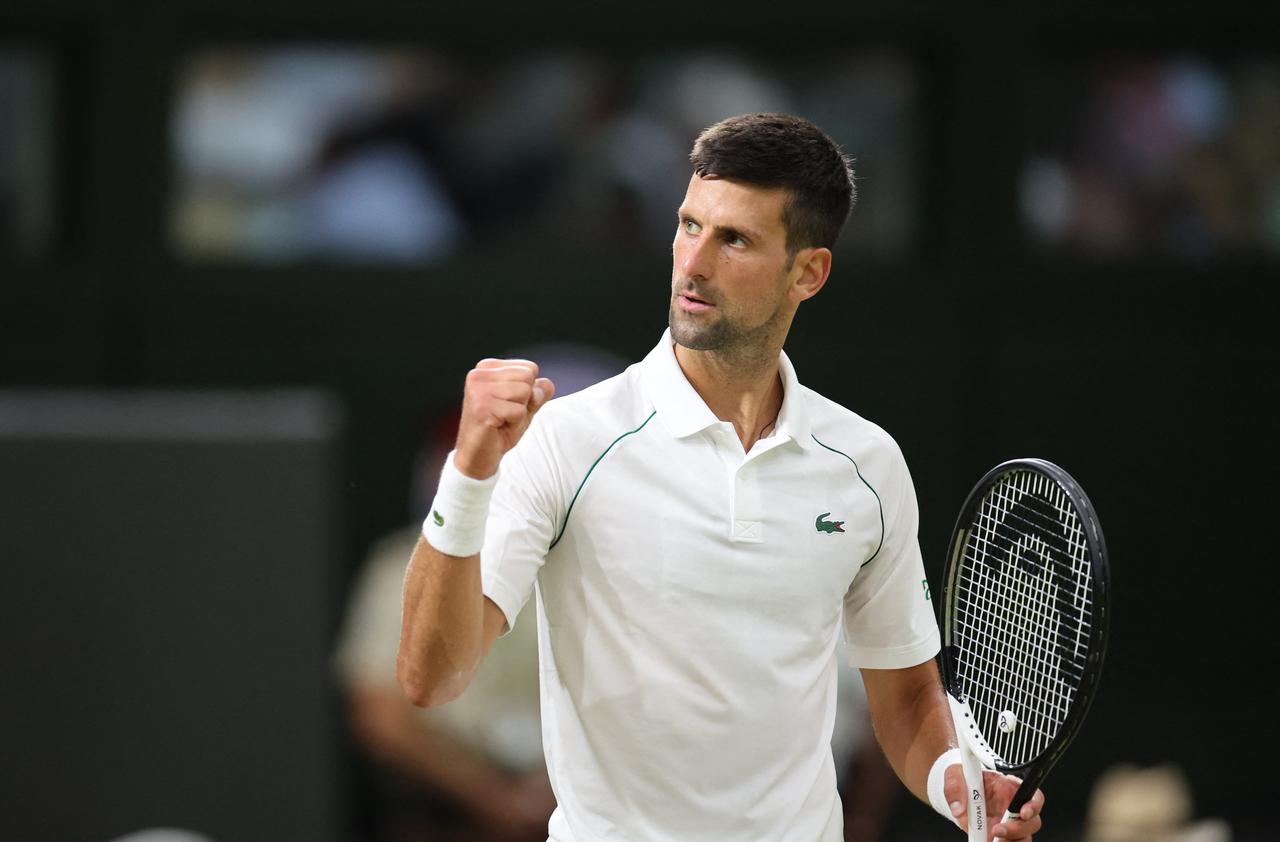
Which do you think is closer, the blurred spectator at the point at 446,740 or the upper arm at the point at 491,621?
the upper arm at the point at 491,621

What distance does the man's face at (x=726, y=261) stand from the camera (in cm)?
170

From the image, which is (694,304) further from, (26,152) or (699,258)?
(26,152)

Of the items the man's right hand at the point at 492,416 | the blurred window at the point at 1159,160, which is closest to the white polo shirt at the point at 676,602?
the man's right hand at the point at 492,416

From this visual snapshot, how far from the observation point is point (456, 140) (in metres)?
4.73

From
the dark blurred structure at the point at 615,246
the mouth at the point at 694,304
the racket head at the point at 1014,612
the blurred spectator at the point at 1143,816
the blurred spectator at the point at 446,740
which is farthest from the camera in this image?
the dark blurred structure at the point at 615,246

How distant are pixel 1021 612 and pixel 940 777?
19 centimetres

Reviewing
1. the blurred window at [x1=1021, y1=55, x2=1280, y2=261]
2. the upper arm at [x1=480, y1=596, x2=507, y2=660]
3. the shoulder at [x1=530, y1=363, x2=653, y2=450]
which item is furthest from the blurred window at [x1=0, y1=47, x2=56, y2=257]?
the upper arm at [x1=480, y1=596, x2=507, y2=660]

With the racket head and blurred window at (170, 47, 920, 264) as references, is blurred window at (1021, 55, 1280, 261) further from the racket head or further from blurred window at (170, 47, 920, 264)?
the racket head

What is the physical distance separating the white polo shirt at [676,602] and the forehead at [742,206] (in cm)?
18

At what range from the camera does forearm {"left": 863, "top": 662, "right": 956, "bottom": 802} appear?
1.88m

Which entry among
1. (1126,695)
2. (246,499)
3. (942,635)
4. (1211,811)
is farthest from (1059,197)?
(246,499)

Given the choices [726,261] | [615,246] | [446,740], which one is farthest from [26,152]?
[726,261]

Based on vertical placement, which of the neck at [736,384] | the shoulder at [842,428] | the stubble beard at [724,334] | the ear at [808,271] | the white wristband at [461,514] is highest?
the ear at [808,271]

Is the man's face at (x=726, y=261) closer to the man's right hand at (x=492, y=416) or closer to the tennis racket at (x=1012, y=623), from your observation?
the man's right hand at (x=492, y=416)
